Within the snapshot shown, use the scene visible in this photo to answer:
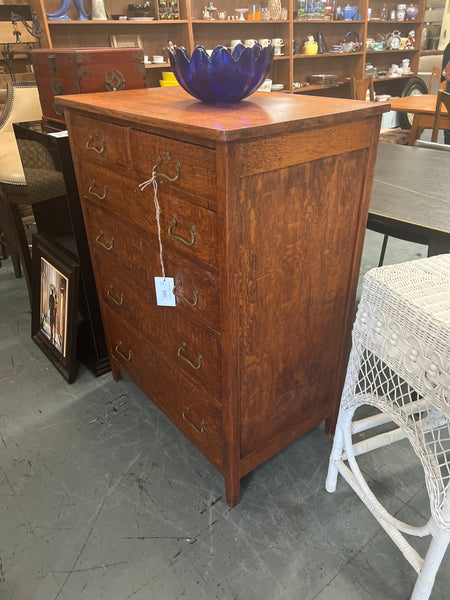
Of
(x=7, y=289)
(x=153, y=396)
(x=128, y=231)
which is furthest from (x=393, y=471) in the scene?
(x=7, y=289)

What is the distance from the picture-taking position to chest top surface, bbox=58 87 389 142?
0.88 meters

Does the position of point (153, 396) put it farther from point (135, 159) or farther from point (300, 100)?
point (300, 100)

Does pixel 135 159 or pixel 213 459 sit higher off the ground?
pixel 135 159

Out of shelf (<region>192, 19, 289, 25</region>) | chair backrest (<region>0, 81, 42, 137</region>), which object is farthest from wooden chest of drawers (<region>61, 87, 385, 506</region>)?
shelf (<region>192, 19, 289, 25</region>)

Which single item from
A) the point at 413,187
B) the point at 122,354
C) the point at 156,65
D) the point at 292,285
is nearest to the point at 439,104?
the point at 413,187

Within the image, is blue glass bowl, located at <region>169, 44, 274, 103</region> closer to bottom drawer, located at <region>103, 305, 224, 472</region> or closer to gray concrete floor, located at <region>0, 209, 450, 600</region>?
bottom drawer, located at <region>103, 305, 224, 472</region>

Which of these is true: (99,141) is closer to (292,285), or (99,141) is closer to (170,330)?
(170,330)

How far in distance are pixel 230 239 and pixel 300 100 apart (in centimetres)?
55

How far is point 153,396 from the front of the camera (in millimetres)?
1620

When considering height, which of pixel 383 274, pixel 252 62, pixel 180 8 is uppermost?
pixel 180 8

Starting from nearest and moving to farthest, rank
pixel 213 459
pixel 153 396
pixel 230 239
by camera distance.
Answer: pixel 230 239
pixel 213 459
pixel 153 396

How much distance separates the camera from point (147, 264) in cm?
134

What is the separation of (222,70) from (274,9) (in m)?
3.69

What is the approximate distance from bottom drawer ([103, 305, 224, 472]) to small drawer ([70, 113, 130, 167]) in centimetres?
61
